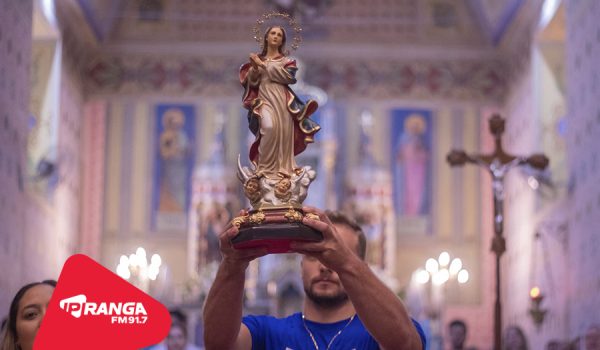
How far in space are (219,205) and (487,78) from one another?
5.99m

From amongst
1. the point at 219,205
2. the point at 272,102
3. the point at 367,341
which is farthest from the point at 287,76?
the point at 219,205

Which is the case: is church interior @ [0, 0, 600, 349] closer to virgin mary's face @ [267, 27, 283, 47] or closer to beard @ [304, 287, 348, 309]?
beard @ [304, 287, 348, 309]

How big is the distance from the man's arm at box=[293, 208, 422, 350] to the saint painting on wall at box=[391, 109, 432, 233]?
18.0 m

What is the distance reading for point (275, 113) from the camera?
15.2ft

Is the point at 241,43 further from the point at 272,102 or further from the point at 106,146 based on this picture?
the point at 272,102

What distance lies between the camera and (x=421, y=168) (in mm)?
22297

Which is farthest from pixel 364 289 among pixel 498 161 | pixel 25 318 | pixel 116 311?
pixel 498 161

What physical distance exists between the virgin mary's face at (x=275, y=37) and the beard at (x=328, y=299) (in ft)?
3.42

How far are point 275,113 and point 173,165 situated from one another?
17.7 m

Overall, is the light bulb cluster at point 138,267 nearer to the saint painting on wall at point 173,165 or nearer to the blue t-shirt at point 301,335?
the saint painting on wall at point 173,165

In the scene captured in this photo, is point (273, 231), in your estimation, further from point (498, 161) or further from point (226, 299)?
point (498, 161)

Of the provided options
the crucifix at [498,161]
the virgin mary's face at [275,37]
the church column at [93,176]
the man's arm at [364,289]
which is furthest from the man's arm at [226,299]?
the church column at [93,176]

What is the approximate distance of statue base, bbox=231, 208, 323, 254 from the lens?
416cm

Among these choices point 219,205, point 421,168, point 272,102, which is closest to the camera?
point 272,102
